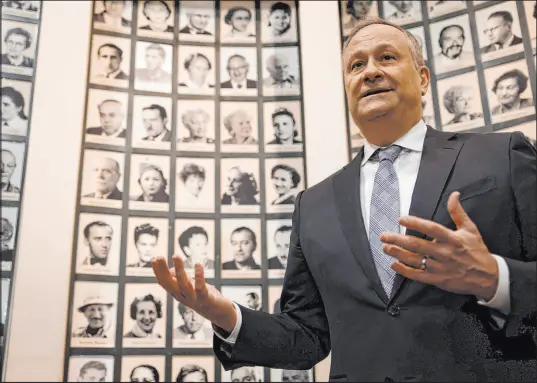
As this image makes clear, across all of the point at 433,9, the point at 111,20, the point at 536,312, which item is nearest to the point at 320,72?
the point at 433,9

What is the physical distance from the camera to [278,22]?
1.97 meters

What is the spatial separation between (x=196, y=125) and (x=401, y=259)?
131 cm

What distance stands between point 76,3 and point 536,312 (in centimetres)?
158

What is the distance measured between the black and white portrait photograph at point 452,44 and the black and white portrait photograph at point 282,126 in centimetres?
45

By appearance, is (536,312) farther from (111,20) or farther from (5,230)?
(111,20)

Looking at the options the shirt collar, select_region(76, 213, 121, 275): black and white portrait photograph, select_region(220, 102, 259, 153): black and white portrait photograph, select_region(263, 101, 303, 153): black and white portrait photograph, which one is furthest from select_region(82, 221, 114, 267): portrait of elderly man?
the shirt collar

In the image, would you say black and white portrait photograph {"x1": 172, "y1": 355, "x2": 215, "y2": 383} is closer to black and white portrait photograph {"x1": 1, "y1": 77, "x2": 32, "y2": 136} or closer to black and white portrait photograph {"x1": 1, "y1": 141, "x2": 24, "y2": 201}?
black and white portrait photograph {"x1": 1, "y1": 141, "x2": 24, "y2": 201}

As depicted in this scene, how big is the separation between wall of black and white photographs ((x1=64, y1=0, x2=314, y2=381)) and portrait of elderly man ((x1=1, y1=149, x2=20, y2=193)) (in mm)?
183

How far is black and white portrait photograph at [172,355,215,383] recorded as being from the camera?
5.26ft

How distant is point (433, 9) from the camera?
6.09 ft

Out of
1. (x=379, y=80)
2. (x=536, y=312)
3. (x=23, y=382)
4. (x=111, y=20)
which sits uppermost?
(x=111, y=20)

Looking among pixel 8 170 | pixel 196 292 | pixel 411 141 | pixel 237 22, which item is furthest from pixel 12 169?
pixel 411 141

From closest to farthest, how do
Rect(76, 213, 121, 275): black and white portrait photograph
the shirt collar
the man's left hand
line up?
the man's left hand, the shirt collar, Rect(76, 213, 121, 275): black and white portrait photograph

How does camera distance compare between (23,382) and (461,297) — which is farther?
(23,382)
